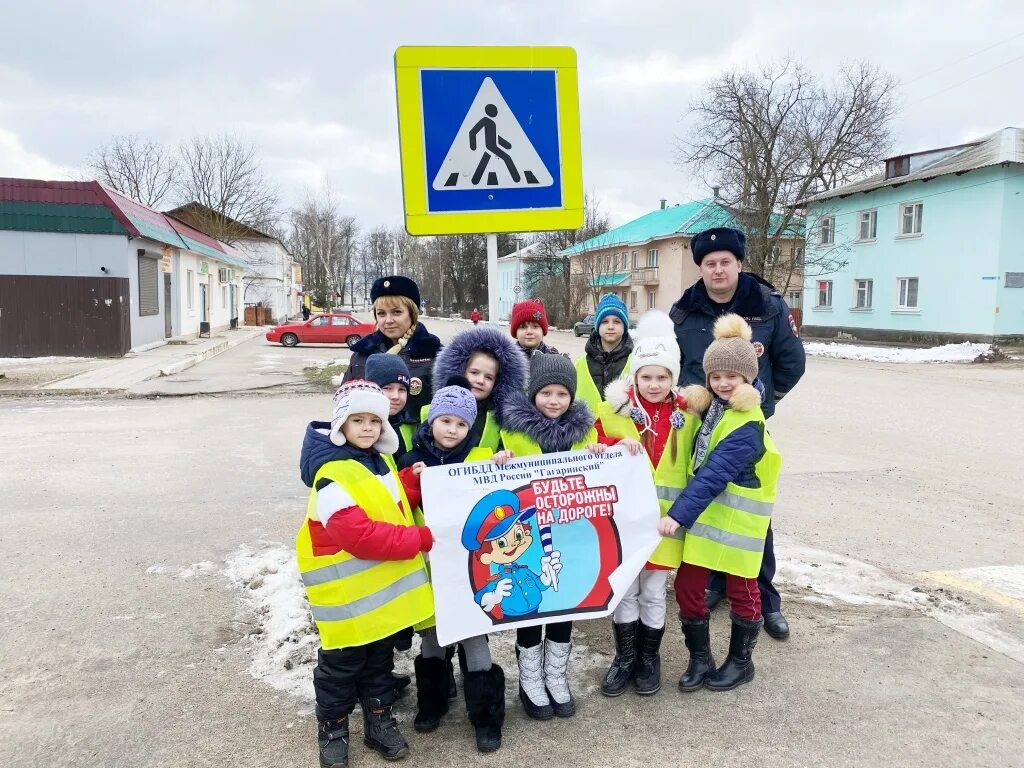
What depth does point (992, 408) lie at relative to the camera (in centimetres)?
1184

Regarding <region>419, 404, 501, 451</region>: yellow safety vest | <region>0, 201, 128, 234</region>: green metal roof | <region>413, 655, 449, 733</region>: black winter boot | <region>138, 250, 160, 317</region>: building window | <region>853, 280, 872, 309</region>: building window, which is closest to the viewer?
<region>413, 655, 449, 733</region>: black winter boot

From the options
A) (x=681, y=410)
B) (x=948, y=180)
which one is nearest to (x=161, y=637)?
(x=681, y=410)

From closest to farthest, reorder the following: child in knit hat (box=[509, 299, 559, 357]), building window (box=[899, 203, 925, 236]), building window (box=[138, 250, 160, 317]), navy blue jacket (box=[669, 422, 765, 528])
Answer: navy blue jacket (box=[669, 422, 765, 528]) < child in knit hat (box=[509, 299, 559, 357]) < building window (box=[138, 250, 160, 317]) < building window (box=[899, 203, 925, 236])

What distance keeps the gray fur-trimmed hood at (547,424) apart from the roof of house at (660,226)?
4262cm

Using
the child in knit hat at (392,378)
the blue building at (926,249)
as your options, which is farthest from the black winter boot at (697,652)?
the blue building at (926,249)

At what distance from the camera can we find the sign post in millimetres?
3391

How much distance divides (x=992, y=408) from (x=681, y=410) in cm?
1125

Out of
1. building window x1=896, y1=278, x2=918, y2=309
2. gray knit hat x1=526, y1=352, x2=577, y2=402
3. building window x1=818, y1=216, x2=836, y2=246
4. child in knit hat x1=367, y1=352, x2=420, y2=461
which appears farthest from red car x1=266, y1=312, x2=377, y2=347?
gray knit hat x1=526, y1=352, x2=577, y2=402

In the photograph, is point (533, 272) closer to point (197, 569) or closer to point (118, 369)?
point (118, 369)

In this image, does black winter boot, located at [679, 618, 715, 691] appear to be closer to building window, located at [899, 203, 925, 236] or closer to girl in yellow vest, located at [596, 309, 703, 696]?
girl in yellow vest, located at [596, 309, 703, 696]

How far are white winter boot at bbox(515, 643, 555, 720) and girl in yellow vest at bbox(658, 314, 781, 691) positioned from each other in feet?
2.17

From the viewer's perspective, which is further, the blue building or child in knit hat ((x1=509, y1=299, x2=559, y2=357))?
the blue building

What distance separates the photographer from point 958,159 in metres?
28.6

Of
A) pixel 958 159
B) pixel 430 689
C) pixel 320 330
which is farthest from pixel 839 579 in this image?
pixel 958 159
